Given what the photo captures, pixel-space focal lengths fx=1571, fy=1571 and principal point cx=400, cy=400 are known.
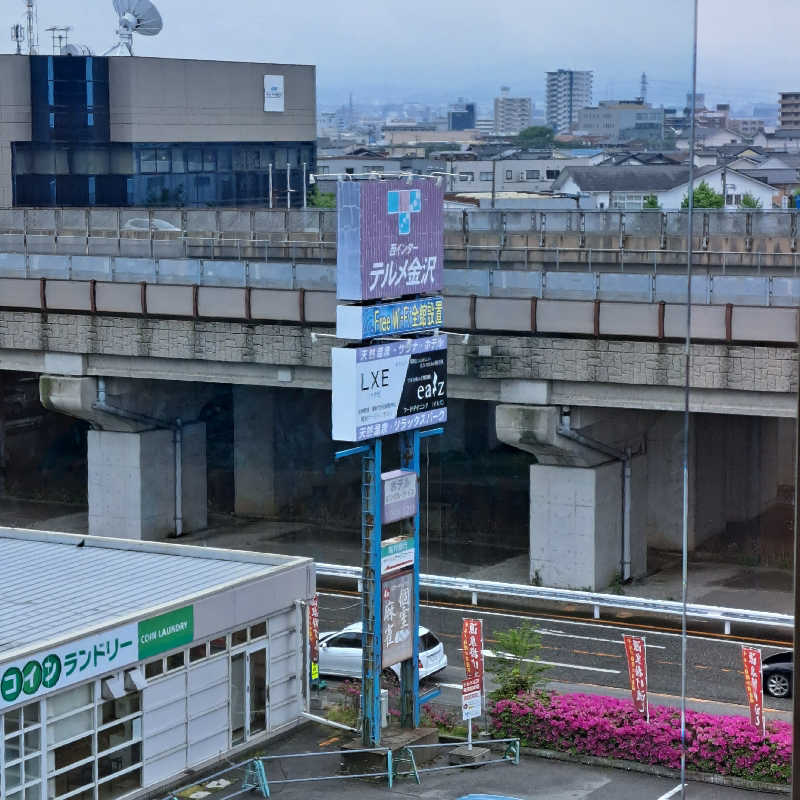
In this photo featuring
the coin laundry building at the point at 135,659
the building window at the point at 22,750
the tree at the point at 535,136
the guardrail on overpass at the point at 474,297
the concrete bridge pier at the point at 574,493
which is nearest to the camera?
the building window at the point at 22,750

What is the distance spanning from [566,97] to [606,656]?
82.5 meters

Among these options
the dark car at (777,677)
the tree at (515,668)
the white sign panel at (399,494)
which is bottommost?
the dark car at (777,677)

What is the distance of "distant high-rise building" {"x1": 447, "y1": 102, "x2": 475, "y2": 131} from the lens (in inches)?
5551

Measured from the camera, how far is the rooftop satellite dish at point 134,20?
250 ft

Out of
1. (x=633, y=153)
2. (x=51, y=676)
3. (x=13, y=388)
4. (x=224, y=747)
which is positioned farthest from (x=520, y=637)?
(x=633, y=153)

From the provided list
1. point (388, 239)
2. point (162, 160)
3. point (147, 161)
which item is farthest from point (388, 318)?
point (162, 160)

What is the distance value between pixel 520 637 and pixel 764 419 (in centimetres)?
1588

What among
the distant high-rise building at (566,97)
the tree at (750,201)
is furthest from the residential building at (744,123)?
the distant high-rise building at (566,97)

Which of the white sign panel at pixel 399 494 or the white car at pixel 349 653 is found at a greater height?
the white sign panel at pixel 399 494

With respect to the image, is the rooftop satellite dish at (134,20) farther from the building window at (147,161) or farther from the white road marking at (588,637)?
the white road marking at (588,637)

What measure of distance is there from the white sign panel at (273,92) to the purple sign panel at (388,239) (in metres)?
Answer: 61.1

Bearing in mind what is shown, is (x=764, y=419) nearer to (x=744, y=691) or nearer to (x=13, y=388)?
(x=744, y=691)

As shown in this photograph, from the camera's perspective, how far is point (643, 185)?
276 ft

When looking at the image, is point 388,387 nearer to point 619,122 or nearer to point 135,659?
point 135,659
